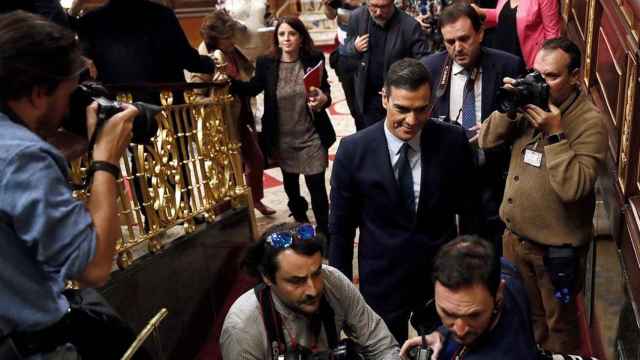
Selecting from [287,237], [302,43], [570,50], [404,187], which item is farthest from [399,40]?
[287,237]

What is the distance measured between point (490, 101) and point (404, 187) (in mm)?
855

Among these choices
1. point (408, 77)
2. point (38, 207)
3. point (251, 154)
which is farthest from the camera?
point (251, 154)

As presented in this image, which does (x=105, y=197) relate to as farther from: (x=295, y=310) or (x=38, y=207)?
(x=295, y=310)

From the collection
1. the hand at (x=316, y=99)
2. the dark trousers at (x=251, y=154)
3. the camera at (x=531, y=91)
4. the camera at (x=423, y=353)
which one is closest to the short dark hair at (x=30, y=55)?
the camera at (x=423, y=353)

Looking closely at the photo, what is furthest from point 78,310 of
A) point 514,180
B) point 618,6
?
point 618,6

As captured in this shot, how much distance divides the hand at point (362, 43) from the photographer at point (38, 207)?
291 cm

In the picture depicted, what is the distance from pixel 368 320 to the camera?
2.44m

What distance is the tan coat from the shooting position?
2.51 m

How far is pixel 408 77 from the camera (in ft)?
8.02

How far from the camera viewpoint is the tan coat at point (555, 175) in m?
2.51

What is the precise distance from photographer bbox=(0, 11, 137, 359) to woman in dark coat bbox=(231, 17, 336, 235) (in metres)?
2.64

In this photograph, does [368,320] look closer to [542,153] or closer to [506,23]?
[542,153]

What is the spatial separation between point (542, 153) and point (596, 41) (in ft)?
5.41

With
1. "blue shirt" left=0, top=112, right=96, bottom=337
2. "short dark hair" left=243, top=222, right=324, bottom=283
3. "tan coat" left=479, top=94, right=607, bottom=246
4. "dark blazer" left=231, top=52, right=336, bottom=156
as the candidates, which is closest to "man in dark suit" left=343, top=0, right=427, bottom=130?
"dark blazer" left=231, top=52, right=336, bottom=156
